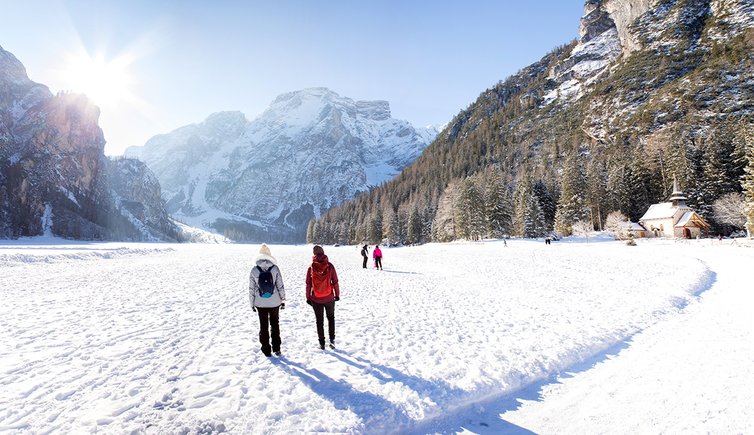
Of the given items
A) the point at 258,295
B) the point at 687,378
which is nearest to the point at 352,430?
the point at 258,295

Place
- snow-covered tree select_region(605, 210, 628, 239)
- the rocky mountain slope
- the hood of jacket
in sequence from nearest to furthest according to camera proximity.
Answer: the hood of jacket, snow-covered tree select_region(605, 210, 628, 239), the rocky mountain slope

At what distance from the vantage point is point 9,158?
439 ft

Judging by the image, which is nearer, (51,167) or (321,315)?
(321,315)

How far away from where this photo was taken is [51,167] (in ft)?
490

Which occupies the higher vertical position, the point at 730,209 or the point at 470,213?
the point at 470,213

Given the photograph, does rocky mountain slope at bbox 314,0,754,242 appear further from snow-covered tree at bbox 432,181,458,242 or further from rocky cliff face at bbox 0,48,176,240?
rocky cliff face at bbox 0,48,176,240

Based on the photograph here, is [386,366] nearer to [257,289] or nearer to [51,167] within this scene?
[257,289]

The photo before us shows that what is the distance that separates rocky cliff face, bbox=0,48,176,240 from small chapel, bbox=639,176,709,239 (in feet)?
572

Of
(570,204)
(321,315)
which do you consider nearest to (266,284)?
(321,315)

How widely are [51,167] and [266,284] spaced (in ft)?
667

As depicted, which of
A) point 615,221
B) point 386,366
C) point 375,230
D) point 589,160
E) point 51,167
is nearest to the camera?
point 386,366

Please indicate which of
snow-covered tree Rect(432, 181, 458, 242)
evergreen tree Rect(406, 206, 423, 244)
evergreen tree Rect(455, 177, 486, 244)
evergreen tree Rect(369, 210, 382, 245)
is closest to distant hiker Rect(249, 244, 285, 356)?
evergreen tree Rect(455, 177, 486, 244)

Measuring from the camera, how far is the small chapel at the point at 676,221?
1967 inches

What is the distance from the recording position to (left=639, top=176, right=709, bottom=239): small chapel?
164ft
